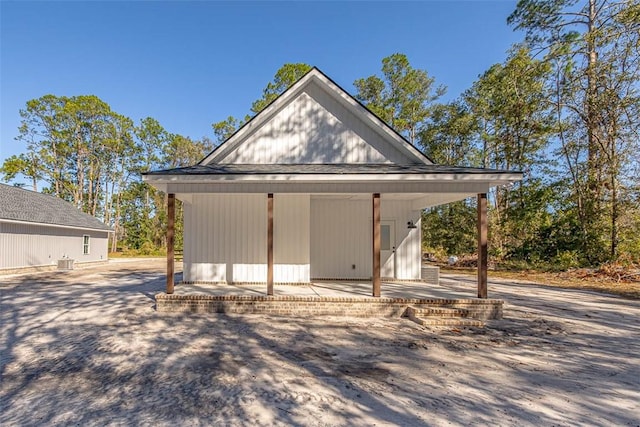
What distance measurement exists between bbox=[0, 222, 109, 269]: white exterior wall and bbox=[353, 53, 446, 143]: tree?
→ 23.1 metres

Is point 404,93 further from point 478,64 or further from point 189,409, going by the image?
point 189,409

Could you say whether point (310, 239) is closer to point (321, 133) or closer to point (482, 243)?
point (321, 133)

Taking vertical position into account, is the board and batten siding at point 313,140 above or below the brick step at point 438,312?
A: above

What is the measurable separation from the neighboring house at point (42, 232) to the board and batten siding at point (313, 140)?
1394 centimetres

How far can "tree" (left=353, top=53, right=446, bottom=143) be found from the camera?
24.2m

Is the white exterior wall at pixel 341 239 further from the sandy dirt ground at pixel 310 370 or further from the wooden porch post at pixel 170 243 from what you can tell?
the wooden porch post at pixel 170 243

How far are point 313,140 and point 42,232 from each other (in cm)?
1740

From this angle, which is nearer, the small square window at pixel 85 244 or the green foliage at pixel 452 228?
the green foliage at pixel 452 228

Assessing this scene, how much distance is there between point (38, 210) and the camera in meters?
17.5

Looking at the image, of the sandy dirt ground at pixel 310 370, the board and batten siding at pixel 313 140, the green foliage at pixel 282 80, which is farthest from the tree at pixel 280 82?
the sandy dirt ground at pixel 310 370

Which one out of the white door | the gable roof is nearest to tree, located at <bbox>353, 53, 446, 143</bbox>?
the gable roof


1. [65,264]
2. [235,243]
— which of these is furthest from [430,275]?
[65,264]

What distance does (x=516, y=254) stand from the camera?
17797 mm

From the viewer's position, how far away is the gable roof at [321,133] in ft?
29.8
